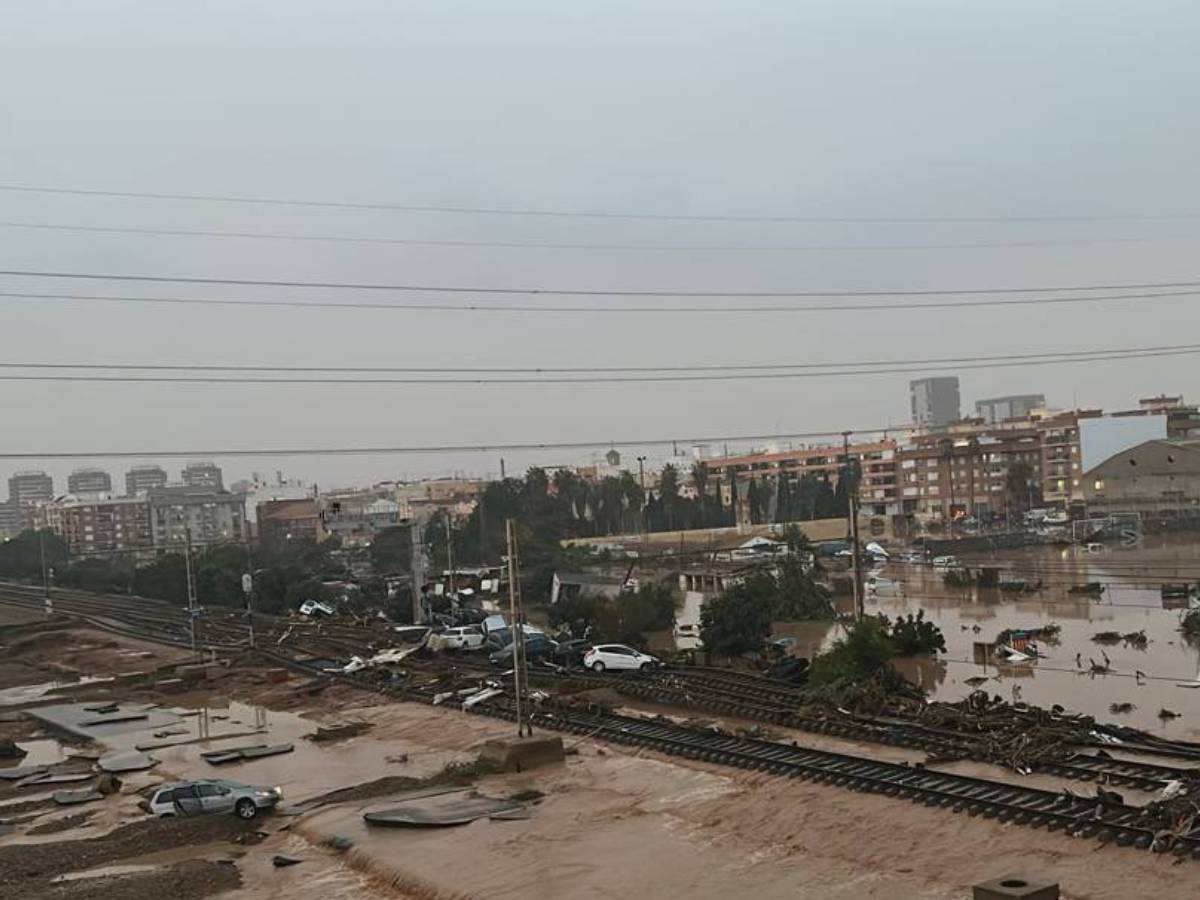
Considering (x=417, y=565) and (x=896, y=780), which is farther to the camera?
(x=417, y=565)

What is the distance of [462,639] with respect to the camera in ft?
117

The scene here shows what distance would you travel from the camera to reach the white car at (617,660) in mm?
29203

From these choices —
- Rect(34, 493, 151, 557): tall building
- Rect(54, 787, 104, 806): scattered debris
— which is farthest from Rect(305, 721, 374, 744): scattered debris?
Rect(34, 493, 151, 557): tall building

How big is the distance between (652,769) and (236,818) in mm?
6396

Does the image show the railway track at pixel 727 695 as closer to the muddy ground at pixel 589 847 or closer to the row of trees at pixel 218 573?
the muddy ground at pixel 589 847

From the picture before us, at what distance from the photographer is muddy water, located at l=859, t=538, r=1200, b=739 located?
25.0 m

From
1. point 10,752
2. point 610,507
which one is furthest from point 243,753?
point 610,507

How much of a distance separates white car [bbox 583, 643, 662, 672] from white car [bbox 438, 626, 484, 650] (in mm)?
7028

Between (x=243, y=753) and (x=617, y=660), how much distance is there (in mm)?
10514

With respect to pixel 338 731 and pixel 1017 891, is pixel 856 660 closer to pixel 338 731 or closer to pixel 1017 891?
pixel 338 731

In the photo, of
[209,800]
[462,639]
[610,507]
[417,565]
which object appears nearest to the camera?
[209,800]

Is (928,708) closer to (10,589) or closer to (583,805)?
(583,805)

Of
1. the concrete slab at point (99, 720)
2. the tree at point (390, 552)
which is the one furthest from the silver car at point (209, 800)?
the tree at point (390, 552)

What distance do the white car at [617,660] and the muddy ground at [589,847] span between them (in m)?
9.16
